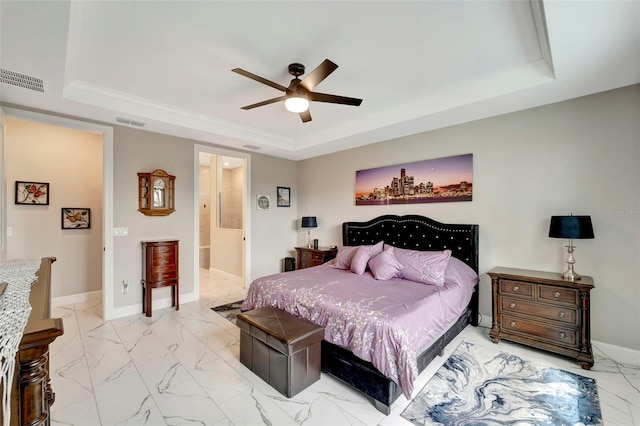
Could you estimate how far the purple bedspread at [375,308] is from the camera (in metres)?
1.99

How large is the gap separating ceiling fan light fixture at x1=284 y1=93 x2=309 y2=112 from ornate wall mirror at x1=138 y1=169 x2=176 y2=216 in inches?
97.6

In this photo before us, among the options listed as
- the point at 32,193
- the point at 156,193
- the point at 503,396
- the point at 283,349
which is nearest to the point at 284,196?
the point at 156,193

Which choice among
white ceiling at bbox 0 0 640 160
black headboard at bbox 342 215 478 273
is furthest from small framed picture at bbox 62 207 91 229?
black headboard at bbox 342 215 478 273

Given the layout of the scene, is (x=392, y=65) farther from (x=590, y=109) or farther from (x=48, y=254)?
(x=48, y=254)

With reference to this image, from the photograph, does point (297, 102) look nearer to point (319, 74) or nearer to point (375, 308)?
point (319, 74)

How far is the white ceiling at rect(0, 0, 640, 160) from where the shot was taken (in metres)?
1.93

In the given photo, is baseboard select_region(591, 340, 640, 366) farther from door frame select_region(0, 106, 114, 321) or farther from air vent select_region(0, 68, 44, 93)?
air vent select_region(0, 68, 44, 93)

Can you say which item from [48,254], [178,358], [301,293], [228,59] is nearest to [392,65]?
[228,59]

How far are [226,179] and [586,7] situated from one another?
21.9ft

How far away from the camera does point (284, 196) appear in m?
5.82

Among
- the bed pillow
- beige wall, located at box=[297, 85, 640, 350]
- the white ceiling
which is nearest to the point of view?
the white ceiling

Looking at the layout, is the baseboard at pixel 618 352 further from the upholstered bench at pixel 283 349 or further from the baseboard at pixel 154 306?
the baseboard at pixel 154 306

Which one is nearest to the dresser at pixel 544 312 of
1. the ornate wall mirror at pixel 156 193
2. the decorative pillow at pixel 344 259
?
the decorative pillow at pixel 344 259

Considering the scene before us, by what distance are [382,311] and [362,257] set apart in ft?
4.62
